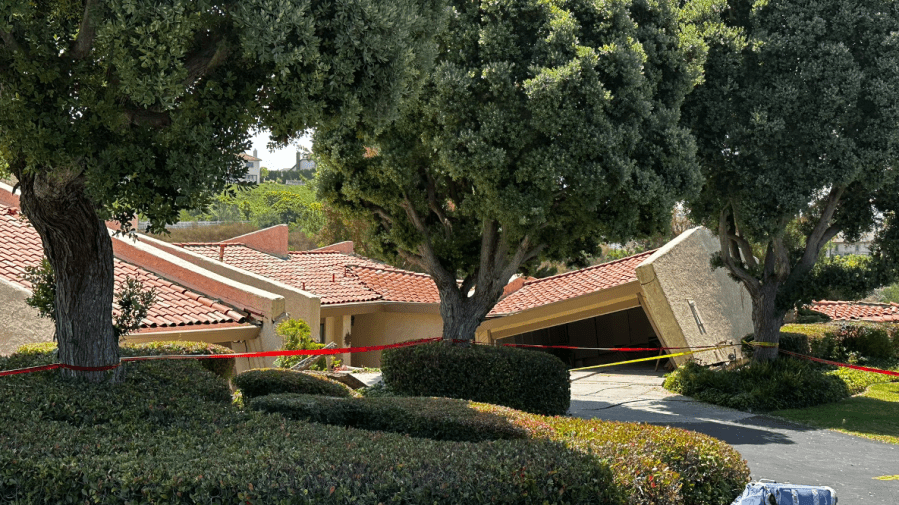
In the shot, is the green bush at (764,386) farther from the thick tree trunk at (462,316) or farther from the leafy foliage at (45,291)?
the leafy foliage at (45,291)

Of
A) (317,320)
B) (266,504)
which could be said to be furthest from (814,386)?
(266,504)

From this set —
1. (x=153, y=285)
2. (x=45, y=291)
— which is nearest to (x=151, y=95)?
(x=45, y=291)

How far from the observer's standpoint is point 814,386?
16453 mm

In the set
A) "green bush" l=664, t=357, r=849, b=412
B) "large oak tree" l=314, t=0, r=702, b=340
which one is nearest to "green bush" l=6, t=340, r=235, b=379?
"large oak tree" l=314, t=0, r=702, b=340

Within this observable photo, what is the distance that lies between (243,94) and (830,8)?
12926 millimetres

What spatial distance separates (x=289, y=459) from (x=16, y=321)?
9.33 meters

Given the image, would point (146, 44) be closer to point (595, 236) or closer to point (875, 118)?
point (595, 236)

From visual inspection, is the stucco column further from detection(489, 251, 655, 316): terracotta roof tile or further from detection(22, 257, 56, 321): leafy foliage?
detection(22, 257, 56, 321): leafy foliage

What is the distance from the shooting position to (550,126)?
12.9 meters

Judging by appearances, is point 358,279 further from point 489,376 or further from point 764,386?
point 489,376

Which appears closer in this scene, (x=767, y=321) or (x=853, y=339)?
(x=767, y=321)

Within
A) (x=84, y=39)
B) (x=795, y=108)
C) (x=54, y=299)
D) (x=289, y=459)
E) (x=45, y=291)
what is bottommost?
(x=289, y=459)

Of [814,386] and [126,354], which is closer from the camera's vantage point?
[126,354]

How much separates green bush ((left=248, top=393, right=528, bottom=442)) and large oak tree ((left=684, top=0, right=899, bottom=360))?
9733 mm
